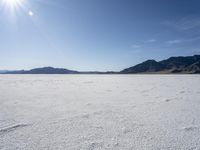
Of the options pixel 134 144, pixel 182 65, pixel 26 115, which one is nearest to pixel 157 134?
pixel 134 144

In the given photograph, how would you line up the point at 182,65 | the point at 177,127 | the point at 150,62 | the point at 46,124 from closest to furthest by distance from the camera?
the point at 177,127 → the point at 46,124 → the point at 182,65 → the point at 150,62

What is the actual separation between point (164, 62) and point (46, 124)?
141 meters

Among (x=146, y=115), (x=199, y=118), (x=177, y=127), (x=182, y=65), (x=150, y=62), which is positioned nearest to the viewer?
(x=177, y=127)

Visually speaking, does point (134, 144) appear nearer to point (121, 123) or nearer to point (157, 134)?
point (157, 134)

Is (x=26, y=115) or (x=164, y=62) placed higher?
(x=164, y=62)

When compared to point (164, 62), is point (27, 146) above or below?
below

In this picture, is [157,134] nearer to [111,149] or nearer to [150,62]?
[111,149]

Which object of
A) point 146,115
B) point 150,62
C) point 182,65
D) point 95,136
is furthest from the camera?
point 150,62

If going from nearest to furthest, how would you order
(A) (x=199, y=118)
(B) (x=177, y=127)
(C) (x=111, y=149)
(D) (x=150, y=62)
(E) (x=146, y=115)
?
(C) (x=111, y=149)
(B) (x=177, y=127)
(A) (x=199, y=118)
(E) (x=146, y=115)
(D) (x=150, y=62)

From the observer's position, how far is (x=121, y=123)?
3.21 metres

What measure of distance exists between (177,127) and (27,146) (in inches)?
94.2

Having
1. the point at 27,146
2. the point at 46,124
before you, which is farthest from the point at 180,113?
the point at 27,146

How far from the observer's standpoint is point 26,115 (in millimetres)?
3797

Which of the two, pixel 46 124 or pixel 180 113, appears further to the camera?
pixel 180 113
